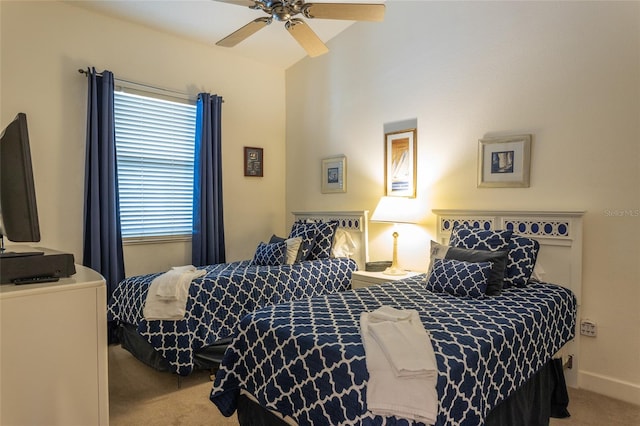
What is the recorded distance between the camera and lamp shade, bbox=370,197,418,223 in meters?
3.27

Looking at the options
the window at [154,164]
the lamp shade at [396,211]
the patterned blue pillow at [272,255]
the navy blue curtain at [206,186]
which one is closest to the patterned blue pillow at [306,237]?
the patterned blue pillow at [272,255]

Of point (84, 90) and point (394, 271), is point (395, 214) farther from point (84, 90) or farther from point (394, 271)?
point (84, 90)

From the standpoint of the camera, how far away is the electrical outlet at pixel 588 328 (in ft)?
8.57

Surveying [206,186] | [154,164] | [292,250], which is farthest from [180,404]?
[154,164]

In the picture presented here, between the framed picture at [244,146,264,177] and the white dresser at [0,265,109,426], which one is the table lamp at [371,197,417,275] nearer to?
the framed picture at [244,146,264,177]

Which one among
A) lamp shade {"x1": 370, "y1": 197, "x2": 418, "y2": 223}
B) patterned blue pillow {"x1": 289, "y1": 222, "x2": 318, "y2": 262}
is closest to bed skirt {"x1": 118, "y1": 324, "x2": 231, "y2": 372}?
patterned blue pillow {"x1": 289, "y1": 222, "x2": 318, "y2": 262}

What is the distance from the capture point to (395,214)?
336cm

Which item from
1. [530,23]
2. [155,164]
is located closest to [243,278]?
[155,164]

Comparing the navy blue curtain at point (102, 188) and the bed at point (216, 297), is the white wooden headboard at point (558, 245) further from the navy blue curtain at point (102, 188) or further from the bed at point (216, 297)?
the navy blue curtain at point (102, 188)

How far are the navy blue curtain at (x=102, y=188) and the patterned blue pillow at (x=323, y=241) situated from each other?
70.7 inches

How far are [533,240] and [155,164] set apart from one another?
342 centimetres

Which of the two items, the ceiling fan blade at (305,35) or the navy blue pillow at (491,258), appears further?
the ceiling fan blade at (305,35)

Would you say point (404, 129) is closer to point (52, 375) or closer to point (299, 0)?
point (299, 0)

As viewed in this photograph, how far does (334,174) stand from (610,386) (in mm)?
2965
